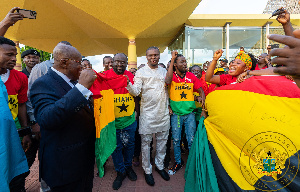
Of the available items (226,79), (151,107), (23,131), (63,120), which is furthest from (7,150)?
(226,79)

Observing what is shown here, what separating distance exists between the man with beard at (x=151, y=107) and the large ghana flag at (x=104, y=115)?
48cm

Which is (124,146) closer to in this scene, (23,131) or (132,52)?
(23,131)

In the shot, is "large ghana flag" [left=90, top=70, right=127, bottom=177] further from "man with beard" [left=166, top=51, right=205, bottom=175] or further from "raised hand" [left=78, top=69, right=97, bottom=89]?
"man with beard" [left=166, top=51, right=205, bottom=175]

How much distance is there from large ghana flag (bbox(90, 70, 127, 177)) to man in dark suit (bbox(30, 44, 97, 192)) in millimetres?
162

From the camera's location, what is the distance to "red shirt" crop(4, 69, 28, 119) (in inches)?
95.5

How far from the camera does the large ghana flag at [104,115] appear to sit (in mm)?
1954

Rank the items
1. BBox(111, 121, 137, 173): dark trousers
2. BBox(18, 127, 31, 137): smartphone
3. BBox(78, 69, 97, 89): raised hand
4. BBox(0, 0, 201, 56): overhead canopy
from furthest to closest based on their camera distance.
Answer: BBox(0, 0, 201, 56): overhead canopy
BBox(111, 121, 137, 173): dark trousers
BBox(18, 127, 31, 137): smartphone
BBox(78, 69, 97, 89): raised hand

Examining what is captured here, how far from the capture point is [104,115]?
2285 millimetres

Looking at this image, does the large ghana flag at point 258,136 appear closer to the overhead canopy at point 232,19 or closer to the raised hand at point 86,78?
the raised hand at point 86,78

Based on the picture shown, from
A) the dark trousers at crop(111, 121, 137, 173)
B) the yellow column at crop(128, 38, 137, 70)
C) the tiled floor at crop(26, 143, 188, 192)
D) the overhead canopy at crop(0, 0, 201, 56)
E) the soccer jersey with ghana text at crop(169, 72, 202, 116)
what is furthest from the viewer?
the yellow column at crop(128, 38, 137, 70)

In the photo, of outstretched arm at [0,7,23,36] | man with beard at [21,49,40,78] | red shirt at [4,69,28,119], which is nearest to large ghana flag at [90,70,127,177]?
red shirt at [4,69,28,119]

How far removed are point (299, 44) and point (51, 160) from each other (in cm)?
202

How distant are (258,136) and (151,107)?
2.04 meters

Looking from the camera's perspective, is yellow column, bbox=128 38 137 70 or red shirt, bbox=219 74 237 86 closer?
red shirt, bbox=219 74 237 86
